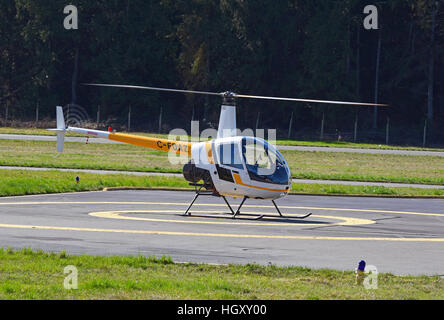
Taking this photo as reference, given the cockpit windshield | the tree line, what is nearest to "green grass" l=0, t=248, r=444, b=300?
the cockpit windshield

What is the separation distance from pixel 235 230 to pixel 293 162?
1049 inches

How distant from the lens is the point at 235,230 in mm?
19703

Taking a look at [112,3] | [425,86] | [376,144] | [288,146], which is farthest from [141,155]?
[425,86]

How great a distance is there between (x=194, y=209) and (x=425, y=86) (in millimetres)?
51074

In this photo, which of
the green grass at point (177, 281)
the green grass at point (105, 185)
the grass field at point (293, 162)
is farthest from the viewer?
the grass field at point (293, 162)

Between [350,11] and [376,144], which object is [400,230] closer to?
[376,144]

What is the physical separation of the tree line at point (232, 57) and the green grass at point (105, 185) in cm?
3631

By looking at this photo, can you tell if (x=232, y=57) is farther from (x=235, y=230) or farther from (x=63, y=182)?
(x=235, y=230)

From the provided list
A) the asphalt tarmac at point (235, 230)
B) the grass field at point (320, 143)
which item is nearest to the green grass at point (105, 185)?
the asphalt tarmac at point (235, 230)

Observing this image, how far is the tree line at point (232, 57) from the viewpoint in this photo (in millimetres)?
68062

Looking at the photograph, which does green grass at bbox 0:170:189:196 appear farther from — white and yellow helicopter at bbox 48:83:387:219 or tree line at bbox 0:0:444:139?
tree line at bbox 0:0:444:139

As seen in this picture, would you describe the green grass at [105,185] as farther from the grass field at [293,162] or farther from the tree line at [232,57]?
the tree line at [232,57]

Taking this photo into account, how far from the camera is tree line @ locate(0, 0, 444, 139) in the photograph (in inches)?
2680

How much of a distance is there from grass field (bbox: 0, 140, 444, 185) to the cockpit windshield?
49.1 feet
